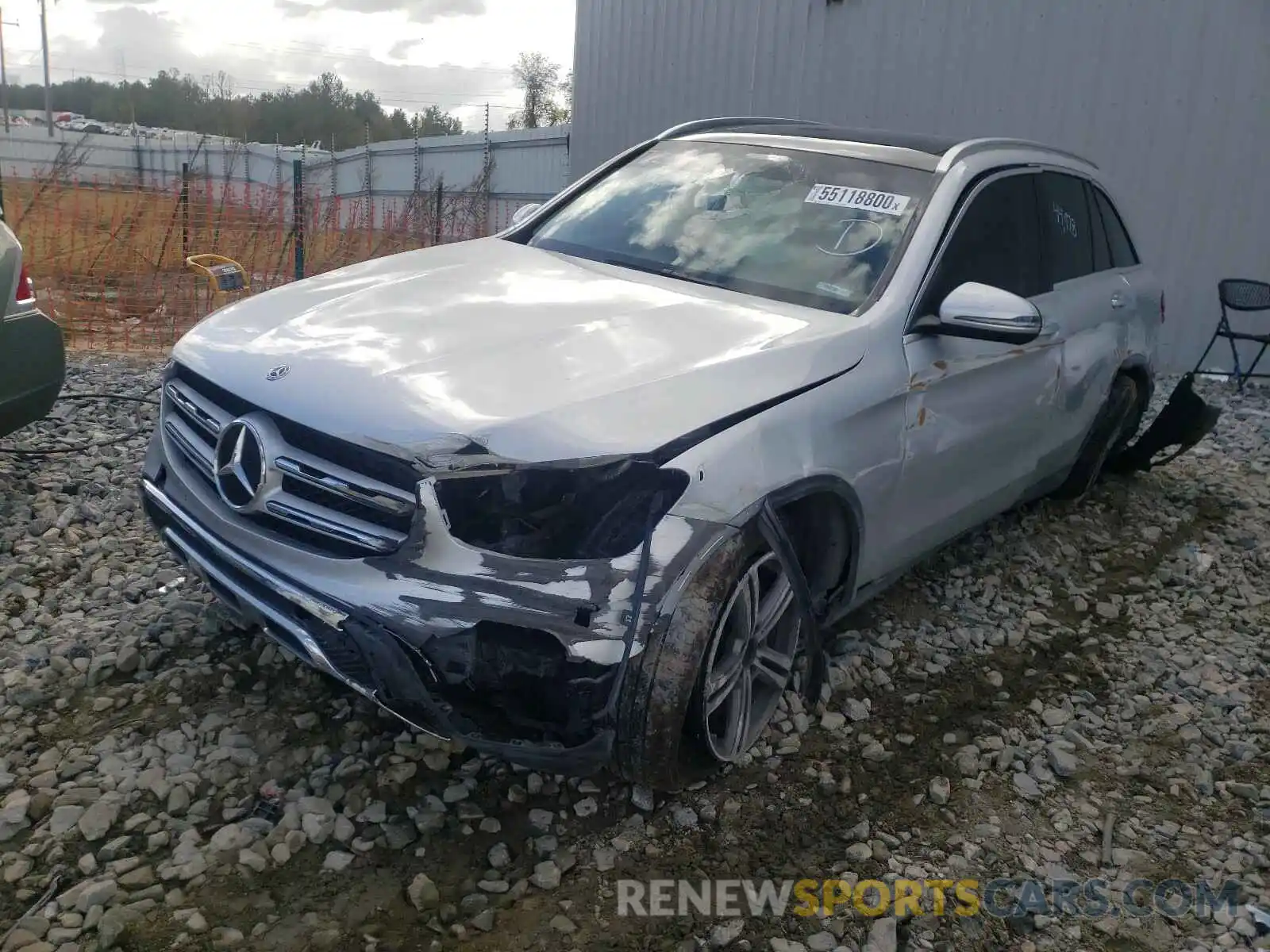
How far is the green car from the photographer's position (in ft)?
13.5

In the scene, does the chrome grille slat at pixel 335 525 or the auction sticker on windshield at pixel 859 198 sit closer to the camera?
the chrome grille slat at pixel 335 525

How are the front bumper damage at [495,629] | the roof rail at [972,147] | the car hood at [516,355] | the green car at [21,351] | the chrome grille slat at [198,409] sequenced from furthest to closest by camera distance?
the green car at [21,351]
the roof rail at [972,147]
the chrome grille slat at [198,409]
the car hood at [516,355]
the front bumper damage at [495,629]

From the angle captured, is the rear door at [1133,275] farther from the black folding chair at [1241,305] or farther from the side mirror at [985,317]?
the black folding chair at [1241,305]

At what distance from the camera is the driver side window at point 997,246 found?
339cm

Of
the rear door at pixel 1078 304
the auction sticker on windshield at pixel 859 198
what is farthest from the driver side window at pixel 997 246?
the auction sticker on windshield at pixel 859 198

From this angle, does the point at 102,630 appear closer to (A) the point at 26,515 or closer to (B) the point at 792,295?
(A) the point at 26,515

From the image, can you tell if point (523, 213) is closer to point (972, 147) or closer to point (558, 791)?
point (972, 147)

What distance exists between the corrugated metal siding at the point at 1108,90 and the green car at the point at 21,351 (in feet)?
23.8

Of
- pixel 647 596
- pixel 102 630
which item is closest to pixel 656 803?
pixel 647 596

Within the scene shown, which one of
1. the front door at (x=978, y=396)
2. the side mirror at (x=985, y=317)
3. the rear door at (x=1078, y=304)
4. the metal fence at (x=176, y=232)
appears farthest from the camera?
the metal fence at (x=176, y=232)

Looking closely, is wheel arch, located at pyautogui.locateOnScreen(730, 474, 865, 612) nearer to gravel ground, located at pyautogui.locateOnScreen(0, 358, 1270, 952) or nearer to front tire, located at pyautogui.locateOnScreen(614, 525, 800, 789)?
front tire, located at pyautogui.locateOnScreen(614, 525, 800, 789)

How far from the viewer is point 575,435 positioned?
7.55ft

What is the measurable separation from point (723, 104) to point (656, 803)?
10.6 meters

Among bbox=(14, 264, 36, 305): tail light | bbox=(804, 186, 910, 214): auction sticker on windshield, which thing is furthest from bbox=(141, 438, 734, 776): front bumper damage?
bbox=(14, 264, 36, 305): tail light
